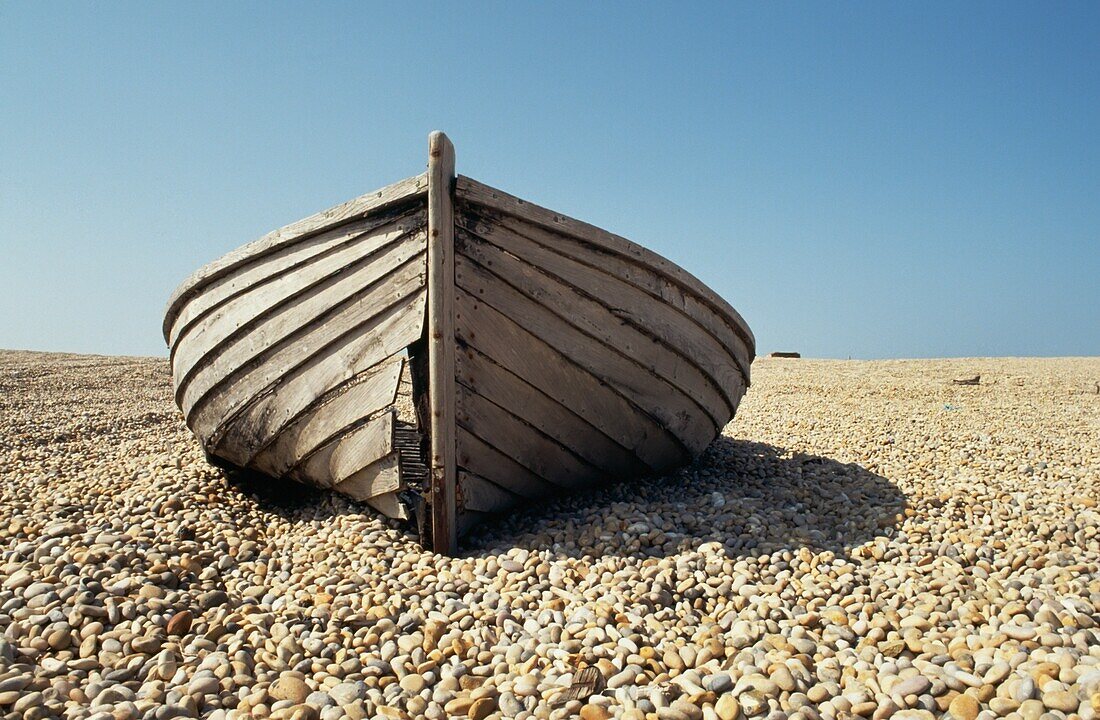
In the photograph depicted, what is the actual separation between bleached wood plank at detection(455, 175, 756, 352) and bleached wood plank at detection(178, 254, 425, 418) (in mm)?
435

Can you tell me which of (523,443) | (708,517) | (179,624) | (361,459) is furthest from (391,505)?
(708,517)

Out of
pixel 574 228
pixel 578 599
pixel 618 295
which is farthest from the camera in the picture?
pixel 618 295

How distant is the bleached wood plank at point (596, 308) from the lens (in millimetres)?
3480

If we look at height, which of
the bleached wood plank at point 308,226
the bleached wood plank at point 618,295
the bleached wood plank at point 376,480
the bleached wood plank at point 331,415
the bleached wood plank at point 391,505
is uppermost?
the bleached wood plank at point 308,226

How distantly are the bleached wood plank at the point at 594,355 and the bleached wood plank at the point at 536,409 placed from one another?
27 centimetres

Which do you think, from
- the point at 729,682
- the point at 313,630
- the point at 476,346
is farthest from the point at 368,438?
the point at 729,682

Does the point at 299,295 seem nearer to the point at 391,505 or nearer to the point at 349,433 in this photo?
the point at 349,433

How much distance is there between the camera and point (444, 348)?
342cm

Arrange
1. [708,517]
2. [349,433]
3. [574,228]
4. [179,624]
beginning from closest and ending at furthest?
[179,624], [574,228], [349,433], [708,517]

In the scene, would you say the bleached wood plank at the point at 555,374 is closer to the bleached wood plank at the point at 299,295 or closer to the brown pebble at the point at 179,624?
the bleached wood plank at the point at 299,295

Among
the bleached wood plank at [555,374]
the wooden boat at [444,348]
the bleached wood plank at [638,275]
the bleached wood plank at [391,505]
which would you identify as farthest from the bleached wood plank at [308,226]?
the bleached wood plank at [391,505]

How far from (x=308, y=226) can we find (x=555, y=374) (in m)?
1.56

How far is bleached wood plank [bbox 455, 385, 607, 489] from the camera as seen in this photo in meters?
3.58

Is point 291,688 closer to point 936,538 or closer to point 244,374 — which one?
point 244,374
